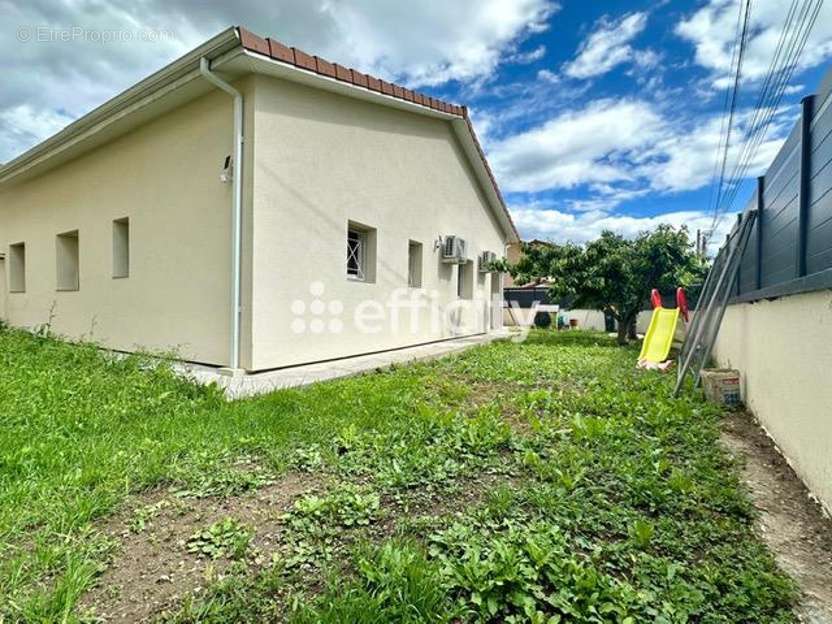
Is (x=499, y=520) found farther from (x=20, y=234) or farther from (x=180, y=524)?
(x=20, y=234)

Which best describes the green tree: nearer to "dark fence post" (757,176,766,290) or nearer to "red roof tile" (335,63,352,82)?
"dark fence post" (757,176,766,290)

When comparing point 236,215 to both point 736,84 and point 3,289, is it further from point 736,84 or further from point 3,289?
point 3,289

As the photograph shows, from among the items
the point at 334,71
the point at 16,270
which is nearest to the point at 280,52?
the point at 334,71

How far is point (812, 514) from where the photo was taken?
84.1 inches

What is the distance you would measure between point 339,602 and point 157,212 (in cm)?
665

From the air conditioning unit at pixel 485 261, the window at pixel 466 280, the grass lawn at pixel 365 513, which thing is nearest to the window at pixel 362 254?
the grass lawn at pixel 365 513

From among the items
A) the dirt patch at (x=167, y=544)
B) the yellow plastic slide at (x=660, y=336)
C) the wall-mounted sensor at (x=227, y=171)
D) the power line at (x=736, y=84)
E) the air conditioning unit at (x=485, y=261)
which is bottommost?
the dirt patch at (x=167, y=544)

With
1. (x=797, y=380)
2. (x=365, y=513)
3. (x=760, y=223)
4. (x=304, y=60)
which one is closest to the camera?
(x=365, y=513)

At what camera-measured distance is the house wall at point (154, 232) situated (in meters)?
5.53

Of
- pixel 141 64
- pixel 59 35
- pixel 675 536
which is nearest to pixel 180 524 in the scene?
pixel 675 536

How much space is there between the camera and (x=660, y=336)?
7.38 m

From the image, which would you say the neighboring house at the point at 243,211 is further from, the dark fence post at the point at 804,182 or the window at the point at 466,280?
the dark fence post at the point at 804,182

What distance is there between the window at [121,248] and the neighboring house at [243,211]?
0.07ft

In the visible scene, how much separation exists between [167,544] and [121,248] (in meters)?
7.14
